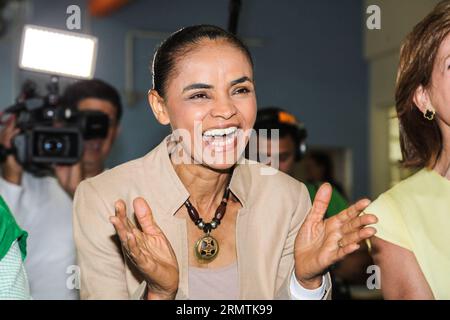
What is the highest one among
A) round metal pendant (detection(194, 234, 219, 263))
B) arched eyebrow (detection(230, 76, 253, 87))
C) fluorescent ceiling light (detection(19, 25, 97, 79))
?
fluorescent ceiling light (detection(19, 25, 97, 79))

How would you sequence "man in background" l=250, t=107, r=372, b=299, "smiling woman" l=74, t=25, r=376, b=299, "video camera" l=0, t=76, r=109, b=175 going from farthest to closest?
1. "video camera" l=0, t=76, r=109, b=175
2. "man in background" l=250, t=107, r=372, b=299
3. "smiling woman" l=74, t=25, r=376, b=299

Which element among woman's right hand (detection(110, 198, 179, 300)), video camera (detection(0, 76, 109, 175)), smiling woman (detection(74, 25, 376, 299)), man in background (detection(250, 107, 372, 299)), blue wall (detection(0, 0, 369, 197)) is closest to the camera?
woman's right hand (detection(110, 198, 179, 300))

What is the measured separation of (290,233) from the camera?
4.52 ft

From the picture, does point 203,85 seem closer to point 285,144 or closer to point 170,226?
point 170,226

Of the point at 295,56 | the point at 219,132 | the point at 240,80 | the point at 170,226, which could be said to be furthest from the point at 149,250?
the point at 295,56

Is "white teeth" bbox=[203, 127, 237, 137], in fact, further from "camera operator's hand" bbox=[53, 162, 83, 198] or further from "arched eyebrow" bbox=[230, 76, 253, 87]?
"camera operator's hand" bbox=[53, 162, 83, 198]

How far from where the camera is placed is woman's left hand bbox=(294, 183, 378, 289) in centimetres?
112

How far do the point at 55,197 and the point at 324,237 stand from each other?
101 cm

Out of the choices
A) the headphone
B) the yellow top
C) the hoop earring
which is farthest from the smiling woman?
the headphone

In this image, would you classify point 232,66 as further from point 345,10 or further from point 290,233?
point 345,10

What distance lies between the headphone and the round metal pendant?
1.59 feet

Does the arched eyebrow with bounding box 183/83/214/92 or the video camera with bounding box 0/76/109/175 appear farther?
the video camera with bounding box 0/76/109/175

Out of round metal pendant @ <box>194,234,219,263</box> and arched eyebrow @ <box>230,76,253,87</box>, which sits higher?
arched eyebrow @ <box>230,76,253,87</box>

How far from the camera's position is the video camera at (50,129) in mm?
1852
